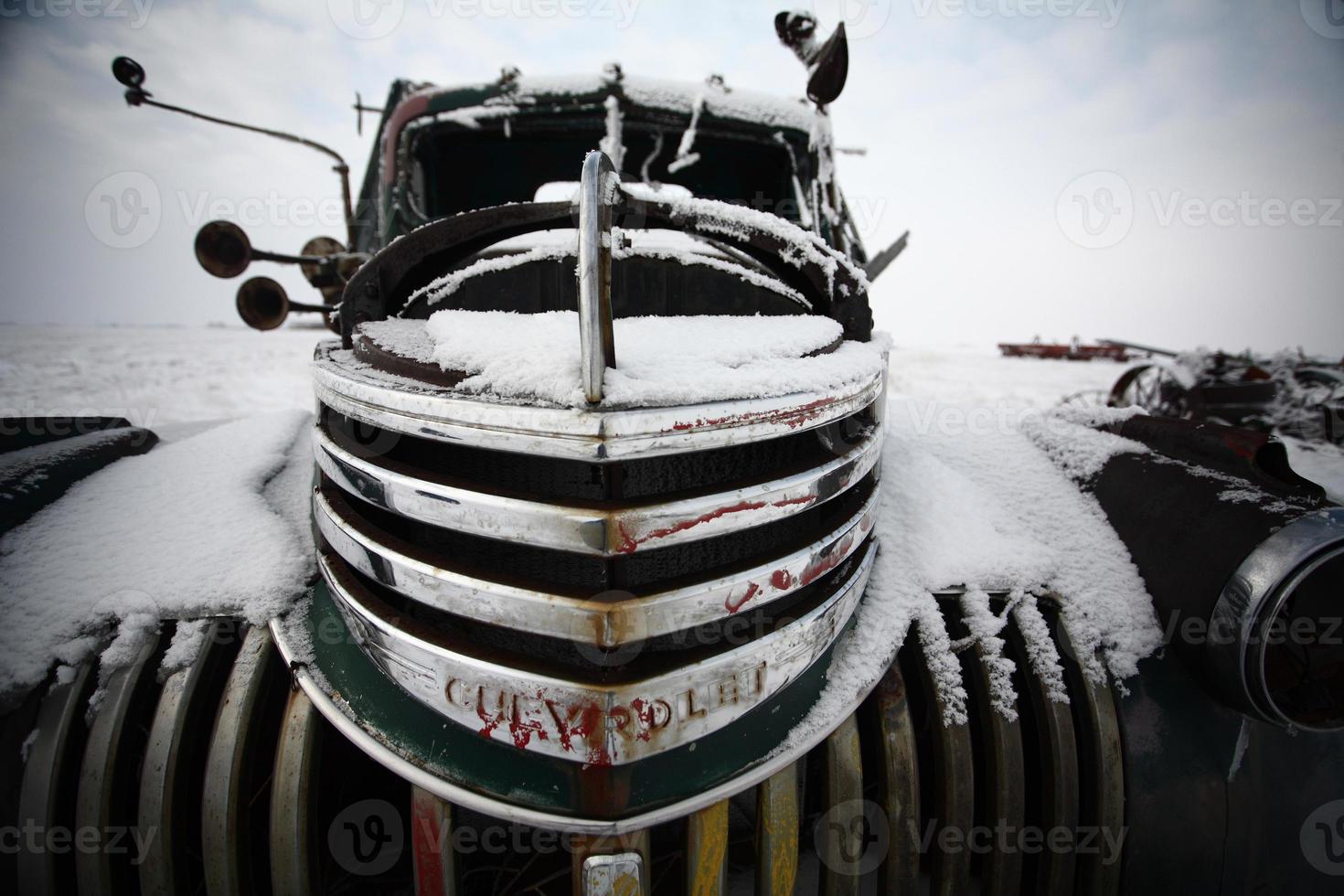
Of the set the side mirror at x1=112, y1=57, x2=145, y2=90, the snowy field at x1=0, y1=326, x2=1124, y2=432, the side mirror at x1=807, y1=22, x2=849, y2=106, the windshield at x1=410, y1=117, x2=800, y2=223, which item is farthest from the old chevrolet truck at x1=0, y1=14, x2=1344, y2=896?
the side mirror at x1=112, y1=57, x2=145, y2=90

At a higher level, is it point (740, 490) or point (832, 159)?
point (832, 159)

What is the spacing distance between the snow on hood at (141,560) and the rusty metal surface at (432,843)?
60 centimetres

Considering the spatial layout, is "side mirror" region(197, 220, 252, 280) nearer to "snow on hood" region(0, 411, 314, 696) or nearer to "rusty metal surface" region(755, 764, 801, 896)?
"snow on hood" region(0, 411, 314, 696)

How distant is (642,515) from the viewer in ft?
3.03

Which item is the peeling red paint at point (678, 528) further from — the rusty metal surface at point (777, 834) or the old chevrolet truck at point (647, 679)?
the rusty metal surface at point (777, 834)

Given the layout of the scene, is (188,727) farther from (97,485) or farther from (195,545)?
(97,485)

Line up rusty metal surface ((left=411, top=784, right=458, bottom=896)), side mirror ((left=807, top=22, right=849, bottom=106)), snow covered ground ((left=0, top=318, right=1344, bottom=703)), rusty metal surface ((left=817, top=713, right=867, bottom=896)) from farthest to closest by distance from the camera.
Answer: side mirror ((left=807, top=22, right=849, bottom=106)) < snow covered ground ((left=0, top=318, right=1344, bottom=703)) < rusty metal surface ((left=817, top=713, right=867, bottom=896)) < rusty metal surface ((left=411, top=784, right=458, bottom=896))

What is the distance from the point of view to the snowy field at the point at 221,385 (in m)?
2.82

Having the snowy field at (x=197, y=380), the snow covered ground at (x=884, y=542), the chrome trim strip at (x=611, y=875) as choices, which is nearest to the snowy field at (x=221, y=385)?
the snowy field at (x=197, y=380)

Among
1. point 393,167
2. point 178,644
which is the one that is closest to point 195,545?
point 178,644

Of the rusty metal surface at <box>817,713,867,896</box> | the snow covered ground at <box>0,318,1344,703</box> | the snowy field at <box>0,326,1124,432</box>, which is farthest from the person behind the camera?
the snowy field at <box>0,326,1124,432</box>

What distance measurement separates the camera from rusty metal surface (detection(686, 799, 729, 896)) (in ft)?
3.60

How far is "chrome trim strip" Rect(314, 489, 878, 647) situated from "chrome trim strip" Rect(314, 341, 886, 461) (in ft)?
0.80

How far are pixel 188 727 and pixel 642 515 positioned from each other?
46.5 inches
